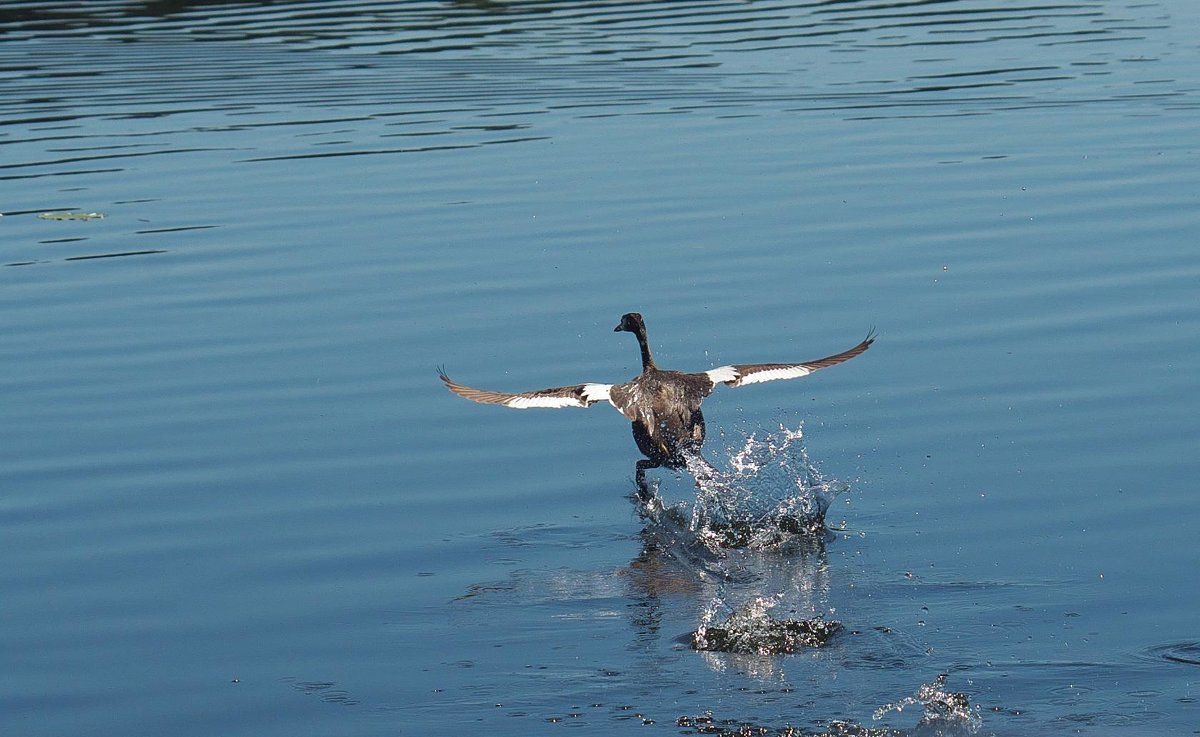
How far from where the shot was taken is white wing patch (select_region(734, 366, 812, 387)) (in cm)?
1271

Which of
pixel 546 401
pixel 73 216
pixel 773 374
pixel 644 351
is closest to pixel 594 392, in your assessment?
pixel 546 401

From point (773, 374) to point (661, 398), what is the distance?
2.69ft

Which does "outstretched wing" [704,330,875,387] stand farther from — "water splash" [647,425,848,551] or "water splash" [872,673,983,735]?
"water splash" [872,673,983,735]

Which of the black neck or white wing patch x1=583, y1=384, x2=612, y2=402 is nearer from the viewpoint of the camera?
white wing patch x1=583, y1=384, x2=612, y2=402

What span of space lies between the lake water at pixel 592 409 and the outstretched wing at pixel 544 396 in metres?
0.49

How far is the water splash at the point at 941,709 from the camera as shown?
809 centimetres

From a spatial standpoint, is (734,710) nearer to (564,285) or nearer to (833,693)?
(833,693)

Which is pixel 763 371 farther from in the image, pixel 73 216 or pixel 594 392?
pixel 73 216

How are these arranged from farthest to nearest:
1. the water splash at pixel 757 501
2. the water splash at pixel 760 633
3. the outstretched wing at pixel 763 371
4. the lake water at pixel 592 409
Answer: the outstretched wing at pixel 763 371, the water splash at pixel 757 501, the water splash at pixel 760 633, the lake water at pixel 592 409

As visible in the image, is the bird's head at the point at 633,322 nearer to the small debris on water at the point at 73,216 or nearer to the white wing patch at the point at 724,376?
the white wing patch at the point at 724,376

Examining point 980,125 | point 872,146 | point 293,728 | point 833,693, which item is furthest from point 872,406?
point 980,125

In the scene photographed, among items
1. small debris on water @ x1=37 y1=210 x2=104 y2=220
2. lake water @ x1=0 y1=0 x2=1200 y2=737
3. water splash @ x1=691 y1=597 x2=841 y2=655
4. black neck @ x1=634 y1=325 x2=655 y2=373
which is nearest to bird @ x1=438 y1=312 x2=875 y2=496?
black neck @ x1=634 y1=325 x2=655 y2=373

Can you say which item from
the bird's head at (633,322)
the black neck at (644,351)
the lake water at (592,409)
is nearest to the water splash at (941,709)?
the lake water at (592,409)

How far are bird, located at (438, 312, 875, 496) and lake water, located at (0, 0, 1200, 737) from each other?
367mm
